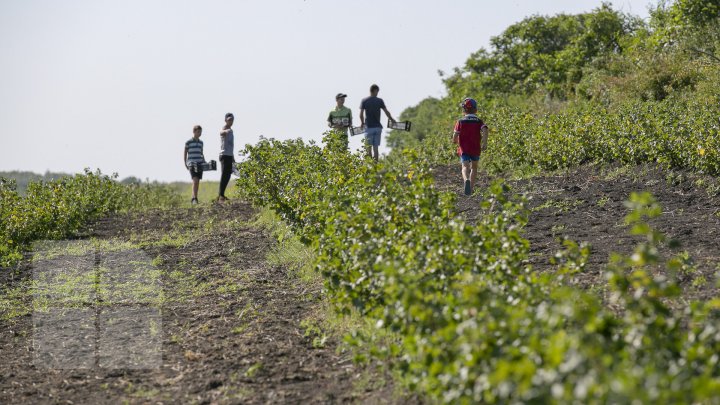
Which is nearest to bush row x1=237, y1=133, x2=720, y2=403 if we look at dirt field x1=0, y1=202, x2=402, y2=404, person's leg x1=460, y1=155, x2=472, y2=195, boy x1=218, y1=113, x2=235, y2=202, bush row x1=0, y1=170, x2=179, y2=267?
dirt field x1=0, y1=202, x2=402, y2=404

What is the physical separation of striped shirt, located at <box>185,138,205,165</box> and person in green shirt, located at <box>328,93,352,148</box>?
288 centimetres

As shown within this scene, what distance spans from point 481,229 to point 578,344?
2.68 m

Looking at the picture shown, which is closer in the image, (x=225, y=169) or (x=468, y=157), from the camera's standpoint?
(x=468, y=157)

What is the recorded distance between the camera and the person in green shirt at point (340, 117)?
695 inches

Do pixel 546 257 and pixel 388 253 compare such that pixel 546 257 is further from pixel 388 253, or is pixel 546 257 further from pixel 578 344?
pixel 578 344

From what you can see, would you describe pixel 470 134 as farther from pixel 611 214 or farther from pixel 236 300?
pixel 236 300

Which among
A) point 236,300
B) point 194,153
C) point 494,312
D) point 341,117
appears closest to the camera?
point 494,312

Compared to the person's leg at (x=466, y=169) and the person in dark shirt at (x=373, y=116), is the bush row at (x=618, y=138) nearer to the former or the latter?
the person in dark shirt at (x=373, y=116)

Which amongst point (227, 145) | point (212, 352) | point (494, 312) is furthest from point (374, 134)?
point (494, 312)

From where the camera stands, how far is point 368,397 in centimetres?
601

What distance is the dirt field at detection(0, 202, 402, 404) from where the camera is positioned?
21.3 ft

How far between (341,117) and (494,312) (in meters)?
13.4

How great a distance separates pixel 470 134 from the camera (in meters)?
13.3

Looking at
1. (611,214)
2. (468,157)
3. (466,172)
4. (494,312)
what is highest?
(468,157)
